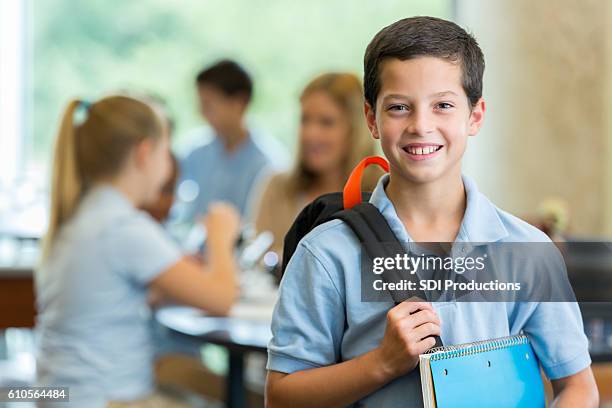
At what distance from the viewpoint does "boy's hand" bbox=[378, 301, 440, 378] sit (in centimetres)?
93

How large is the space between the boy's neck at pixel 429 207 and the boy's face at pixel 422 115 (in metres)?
0.03

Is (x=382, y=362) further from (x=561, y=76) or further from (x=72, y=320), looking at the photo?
(x=561, y=76)

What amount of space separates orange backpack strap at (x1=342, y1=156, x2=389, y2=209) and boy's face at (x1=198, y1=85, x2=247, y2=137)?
311cm

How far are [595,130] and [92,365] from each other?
2.28 m

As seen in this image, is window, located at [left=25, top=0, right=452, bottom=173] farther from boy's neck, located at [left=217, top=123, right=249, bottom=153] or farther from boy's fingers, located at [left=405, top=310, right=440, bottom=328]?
boy's fingers, located at [left=405, top=310, right=440, bottom=328]

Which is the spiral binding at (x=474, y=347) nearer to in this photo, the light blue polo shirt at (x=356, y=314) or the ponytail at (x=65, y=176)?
the light blue polo shirt at (x=356, y=314)

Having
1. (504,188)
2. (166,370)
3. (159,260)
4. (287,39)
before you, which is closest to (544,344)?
(504,188)

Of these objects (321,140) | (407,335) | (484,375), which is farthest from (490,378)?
(321,140)

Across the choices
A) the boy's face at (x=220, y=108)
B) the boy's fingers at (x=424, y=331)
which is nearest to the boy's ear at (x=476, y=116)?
the boy's fingers at (x=424, y=331)

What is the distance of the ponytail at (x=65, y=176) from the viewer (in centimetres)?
220

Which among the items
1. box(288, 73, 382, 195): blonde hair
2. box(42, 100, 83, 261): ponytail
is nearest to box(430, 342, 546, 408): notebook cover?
box(288, 73, 382, 195): blonde hair

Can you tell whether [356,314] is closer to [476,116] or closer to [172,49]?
[476,116]

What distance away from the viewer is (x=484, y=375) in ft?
3.20

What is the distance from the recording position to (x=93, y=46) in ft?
19.7
